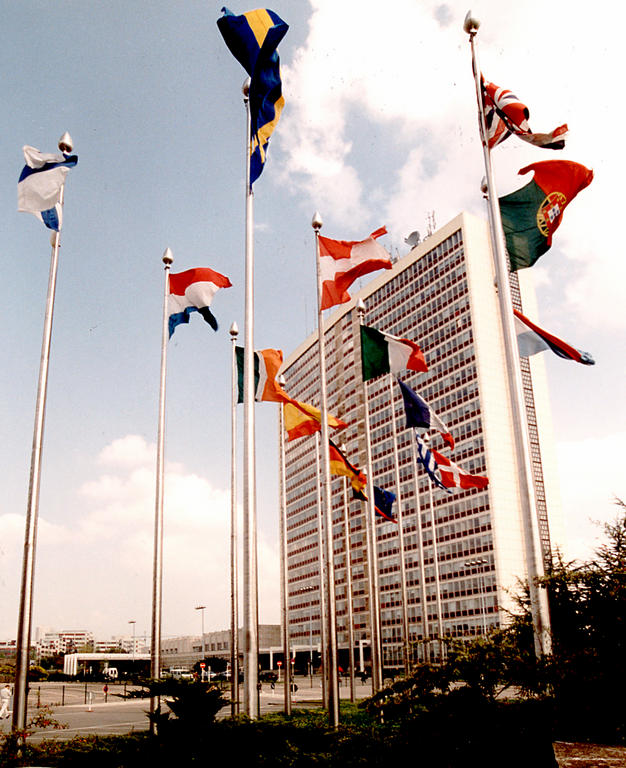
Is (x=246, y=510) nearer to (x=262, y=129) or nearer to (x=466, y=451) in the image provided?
(x=262, y=129)

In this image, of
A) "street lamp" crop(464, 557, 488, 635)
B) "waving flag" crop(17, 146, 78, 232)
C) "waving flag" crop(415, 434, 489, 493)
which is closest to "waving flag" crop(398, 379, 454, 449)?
"waving flag" crop(415, 434, 489, 493)

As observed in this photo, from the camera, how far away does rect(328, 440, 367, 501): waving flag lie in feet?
89.3

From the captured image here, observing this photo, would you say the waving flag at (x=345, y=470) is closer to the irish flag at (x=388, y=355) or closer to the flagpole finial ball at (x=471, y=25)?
the irish flag at (x=388, y=355)

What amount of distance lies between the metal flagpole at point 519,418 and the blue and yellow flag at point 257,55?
5.31m

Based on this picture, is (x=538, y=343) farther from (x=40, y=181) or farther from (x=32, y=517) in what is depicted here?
(x=40, y=181)

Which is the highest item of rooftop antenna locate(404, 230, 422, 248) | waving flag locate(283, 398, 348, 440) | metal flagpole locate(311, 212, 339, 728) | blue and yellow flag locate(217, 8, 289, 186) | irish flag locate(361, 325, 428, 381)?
rooftop antenna locate(404, 230, 422, 248)

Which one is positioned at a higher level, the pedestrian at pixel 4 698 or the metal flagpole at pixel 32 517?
the metal flagpole at pixel 32 517

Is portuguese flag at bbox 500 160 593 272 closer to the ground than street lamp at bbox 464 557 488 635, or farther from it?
farther from it

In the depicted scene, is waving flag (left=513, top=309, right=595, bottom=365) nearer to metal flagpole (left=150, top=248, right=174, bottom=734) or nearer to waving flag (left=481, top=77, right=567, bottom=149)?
waving flag (left=481, top=77, right=567, bottom=149)

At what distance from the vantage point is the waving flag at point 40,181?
19812mm

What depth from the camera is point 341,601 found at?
113062 mm

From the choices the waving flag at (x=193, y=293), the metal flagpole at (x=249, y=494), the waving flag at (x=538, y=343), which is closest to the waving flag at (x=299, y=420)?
the waving flag at (x=193, y=293)

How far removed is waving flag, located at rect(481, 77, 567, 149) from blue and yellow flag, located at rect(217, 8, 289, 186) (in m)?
5.40

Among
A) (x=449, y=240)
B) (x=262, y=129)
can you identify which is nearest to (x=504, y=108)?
(x=262, y=129)
